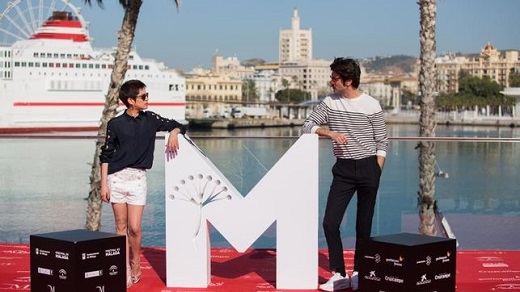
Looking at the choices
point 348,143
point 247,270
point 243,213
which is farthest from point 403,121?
point 348,143

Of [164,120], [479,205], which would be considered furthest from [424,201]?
[164,120]

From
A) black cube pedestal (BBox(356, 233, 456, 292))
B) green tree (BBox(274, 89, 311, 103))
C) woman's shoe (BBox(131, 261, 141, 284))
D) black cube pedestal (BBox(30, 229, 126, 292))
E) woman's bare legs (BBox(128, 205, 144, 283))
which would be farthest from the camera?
green tree (BBox(274, 89, 311, 103))

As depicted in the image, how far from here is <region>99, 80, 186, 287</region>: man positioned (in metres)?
5.10

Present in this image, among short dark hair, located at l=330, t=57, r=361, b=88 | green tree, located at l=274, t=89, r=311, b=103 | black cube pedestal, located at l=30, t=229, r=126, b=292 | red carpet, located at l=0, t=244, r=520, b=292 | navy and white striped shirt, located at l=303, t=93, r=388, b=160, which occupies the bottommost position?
red carpet, located at l=0, t=244, r=520, b=292

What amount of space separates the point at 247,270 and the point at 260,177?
192 centimetres

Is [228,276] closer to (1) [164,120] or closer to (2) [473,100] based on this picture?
(1) [164,120]

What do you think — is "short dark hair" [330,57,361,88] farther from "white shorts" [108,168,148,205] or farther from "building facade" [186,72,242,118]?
"building facade" [186,72,242,118]

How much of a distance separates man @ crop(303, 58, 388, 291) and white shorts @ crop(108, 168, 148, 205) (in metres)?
1.05

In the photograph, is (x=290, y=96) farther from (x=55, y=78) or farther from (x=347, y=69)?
(x=347, y=69)

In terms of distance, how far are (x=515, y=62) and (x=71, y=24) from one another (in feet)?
336

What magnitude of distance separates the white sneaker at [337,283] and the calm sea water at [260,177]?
2.04m

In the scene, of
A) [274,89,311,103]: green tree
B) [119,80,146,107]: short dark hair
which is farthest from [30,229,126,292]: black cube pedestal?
[274,89,311,103]: green tree

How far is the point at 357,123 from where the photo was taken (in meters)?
4.99

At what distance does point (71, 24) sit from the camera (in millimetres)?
73562
